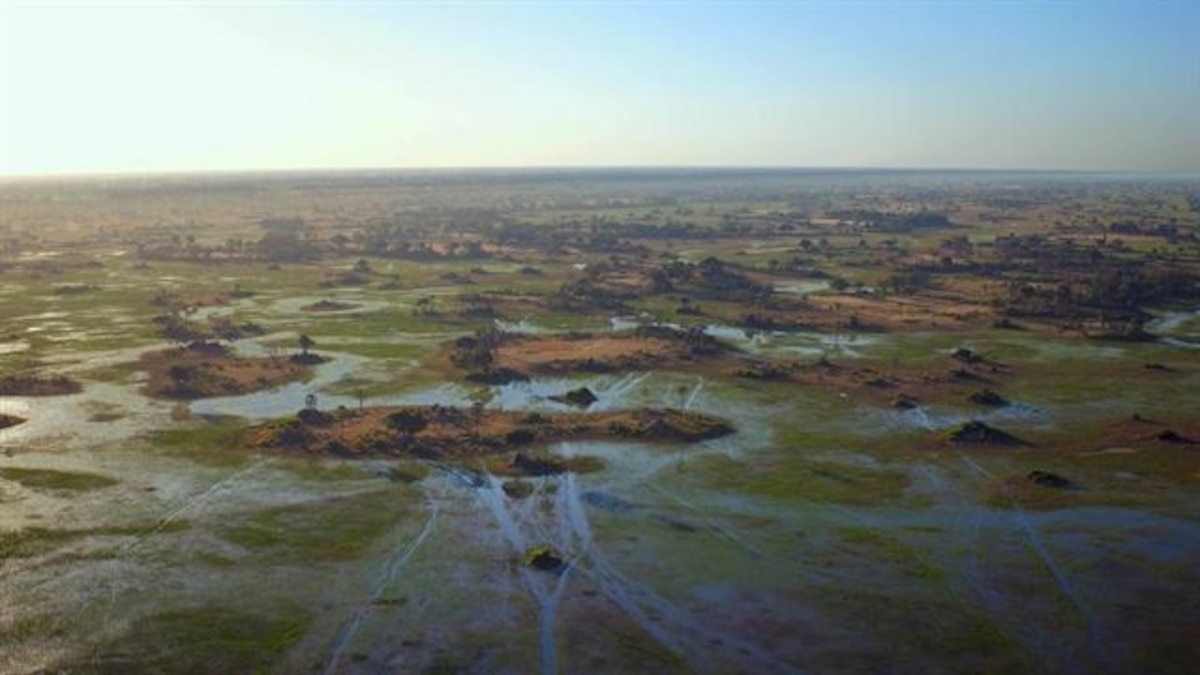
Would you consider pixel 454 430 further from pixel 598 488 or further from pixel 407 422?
pixel 598 488

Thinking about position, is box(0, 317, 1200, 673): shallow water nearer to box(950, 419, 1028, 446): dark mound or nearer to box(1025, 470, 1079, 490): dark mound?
box(1025, 470, 1079, 490): dark mound

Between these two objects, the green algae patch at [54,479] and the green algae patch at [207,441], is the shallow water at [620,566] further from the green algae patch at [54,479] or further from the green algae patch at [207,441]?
the green algae patch at [54,479]

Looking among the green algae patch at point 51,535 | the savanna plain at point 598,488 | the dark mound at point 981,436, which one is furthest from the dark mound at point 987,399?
the green algae patch at point 51,535

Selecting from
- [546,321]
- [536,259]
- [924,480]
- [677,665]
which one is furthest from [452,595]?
[536,259]

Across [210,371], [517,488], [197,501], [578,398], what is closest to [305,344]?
[210,371]

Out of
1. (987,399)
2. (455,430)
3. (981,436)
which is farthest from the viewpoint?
(987,399)

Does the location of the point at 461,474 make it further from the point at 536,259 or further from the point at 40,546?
the point at 536,259
